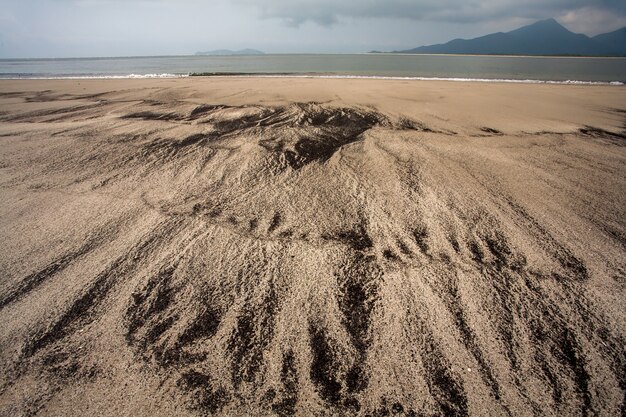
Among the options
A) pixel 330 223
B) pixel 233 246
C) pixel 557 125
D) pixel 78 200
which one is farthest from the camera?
pixel 557 125

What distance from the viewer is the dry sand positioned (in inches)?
64.2

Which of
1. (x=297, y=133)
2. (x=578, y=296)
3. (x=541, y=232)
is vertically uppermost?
(x=297, y=133)

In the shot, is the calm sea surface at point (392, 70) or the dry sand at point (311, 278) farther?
the calm sea surface at point (392, 70)

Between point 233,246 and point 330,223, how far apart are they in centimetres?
87

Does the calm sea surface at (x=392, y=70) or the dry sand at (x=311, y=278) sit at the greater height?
the calm sea surface at (x=392, y=70)

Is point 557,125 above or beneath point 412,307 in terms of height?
above

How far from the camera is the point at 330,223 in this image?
2.89 meters

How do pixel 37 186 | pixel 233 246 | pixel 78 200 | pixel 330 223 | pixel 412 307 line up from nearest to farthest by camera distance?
pixel 412 307 → pixel 233 246 → pixel 330 223 → pixel 78 200 → pixel 37 186

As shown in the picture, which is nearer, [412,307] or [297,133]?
[412,307]

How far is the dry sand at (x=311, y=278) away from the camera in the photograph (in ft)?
5.35

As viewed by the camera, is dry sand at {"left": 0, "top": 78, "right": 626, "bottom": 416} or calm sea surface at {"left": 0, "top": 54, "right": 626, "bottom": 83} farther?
calm sea surface at {"left": 0, "top": 54, "right": 626, "bottom": 83}

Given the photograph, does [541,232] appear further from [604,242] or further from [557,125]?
[557,125]

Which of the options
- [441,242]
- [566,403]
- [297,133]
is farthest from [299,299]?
[297,133]

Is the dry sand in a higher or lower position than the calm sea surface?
lower
